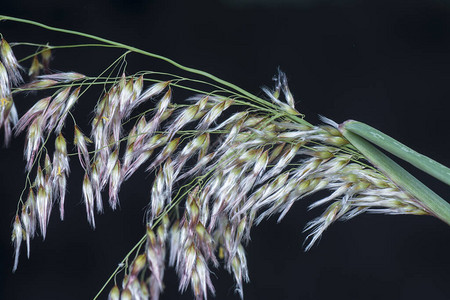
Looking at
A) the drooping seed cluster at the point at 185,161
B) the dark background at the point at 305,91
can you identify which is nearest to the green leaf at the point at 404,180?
the drooping seed cluster at the point at 185,161

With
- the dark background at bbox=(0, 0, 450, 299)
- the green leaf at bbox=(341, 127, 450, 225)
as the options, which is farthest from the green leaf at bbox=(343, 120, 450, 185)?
the dark background at bbox=(0, 0, 450, 299)

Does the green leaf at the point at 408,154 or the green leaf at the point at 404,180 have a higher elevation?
the green leaf at the point at 408,154

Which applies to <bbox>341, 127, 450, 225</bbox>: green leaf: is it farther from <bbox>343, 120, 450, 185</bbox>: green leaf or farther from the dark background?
the dark background

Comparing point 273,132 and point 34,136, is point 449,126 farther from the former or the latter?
point 34,136

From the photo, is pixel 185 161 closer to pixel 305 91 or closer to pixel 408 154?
pixel 408 154

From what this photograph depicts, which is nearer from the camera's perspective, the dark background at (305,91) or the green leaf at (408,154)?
the green leaf at (408,154)

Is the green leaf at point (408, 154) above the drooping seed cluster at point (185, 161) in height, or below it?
above

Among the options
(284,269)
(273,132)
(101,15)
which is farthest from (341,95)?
(273,132)

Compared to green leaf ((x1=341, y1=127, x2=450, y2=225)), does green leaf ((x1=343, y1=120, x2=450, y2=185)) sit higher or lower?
higher

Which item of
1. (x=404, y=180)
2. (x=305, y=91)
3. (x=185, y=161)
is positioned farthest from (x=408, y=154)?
(x=305, y=91)

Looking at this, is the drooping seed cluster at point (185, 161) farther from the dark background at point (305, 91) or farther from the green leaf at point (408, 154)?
the dark background at point (305, 91)

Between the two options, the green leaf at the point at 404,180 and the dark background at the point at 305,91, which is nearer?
the green leaf at the point at 404,180
